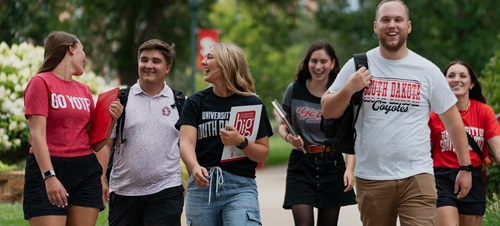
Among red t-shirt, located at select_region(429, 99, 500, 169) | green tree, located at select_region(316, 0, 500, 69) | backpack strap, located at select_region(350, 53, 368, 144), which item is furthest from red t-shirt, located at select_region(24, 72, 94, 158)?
green tree, located at select_region(316, 0, 500, 69)

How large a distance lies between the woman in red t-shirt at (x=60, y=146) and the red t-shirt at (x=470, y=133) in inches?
110

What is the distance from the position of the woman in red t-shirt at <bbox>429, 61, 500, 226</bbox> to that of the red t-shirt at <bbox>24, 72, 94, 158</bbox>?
9.46ft

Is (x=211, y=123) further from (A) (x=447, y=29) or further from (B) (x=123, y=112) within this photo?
(A) (x=447, y=29)

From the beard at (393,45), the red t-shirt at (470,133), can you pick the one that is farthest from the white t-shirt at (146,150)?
the red t-shirt at (470,133)

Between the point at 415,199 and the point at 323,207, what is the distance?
180cm

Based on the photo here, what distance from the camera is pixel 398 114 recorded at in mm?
5930

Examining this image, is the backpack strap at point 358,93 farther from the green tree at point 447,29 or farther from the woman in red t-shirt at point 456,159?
the green tree at point 447,29

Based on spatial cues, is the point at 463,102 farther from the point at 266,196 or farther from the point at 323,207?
the point at 266,196

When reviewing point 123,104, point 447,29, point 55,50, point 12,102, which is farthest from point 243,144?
point 447,29

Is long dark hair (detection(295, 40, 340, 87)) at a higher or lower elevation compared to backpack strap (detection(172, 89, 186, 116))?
higher

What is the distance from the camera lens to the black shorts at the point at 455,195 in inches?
293

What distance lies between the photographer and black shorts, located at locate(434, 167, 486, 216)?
293 inches

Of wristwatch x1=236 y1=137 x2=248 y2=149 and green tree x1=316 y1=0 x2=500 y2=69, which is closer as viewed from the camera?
wristwatch x1=236 y1=137 x2=248 y2=149

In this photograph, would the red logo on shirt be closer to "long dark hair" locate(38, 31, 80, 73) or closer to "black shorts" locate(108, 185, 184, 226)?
"black shorts" locate(108, 185, 184, 226)
